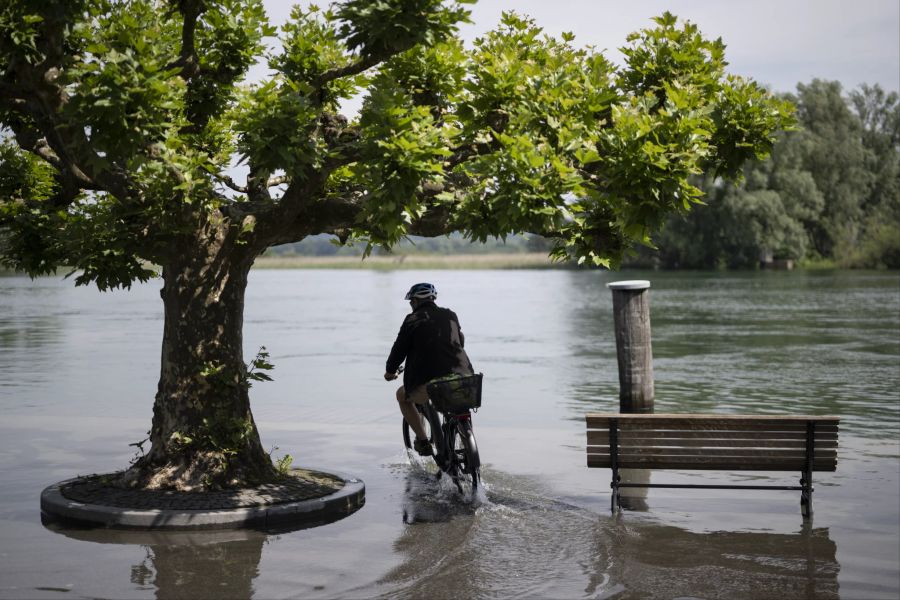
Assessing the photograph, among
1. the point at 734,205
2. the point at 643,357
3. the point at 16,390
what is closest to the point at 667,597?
the point at 643,357

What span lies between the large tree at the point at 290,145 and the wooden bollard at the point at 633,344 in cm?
513

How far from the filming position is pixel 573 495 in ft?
34.9

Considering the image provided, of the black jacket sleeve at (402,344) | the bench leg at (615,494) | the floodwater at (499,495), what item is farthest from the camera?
the black jacket sleeve at (402,344)

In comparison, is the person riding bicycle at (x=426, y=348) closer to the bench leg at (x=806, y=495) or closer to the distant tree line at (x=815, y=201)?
the bench leg at (x=806, y=495)

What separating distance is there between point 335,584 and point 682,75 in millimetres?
5138

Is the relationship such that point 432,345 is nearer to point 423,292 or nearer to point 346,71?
point 423,292

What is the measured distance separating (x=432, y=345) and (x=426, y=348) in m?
0.07

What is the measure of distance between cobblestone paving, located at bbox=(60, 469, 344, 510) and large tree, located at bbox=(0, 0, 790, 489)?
0.24 meters

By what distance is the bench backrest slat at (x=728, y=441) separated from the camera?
9.27m

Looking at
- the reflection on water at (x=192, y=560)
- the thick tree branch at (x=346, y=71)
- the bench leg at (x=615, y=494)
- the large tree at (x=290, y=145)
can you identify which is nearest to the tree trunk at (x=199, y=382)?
the large tree at (x=290, y=145)

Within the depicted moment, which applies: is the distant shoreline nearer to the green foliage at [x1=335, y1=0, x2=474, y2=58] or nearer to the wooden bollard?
the wooden bollard

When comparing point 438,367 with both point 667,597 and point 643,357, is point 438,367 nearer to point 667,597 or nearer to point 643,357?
point 667,597

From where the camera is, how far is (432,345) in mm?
10656

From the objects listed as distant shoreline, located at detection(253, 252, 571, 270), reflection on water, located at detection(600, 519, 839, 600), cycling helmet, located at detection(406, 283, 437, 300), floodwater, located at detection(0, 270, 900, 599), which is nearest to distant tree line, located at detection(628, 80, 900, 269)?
floodwater, located at detection(0, 270, 900, 599)
